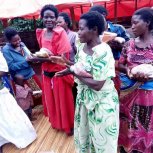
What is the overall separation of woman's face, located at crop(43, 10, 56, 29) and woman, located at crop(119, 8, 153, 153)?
991 millimetres

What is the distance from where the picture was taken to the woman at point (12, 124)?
10.2 feet

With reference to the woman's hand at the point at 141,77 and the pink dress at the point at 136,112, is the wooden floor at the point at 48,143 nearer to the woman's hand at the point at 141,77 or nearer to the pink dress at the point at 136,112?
the pink dress at the point at 136,112

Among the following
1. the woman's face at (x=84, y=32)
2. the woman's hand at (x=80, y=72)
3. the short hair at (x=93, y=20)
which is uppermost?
the short hair at (x=93, y=20)

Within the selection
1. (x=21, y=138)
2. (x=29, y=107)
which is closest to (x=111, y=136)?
(x=21, y=138)

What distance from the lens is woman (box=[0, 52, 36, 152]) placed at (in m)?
3.12

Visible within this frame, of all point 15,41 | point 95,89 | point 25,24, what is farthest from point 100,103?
point 25,24

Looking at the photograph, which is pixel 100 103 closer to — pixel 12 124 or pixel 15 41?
pixel 12 124

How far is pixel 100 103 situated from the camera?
2.08 meters

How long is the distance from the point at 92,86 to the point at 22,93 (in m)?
1.89

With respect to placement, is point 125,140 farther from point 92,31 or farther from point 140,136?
point 92,31

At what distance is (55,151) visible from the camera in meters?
3.12

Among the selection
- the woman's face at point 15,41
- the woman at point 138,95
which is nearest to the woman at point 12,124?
the woman's face at point 15,41

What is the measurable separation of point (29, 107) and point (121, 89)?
1.74 meters

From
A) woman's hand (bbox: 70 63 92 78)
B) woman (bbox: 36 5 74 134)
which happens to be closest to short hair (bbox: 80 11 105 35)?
woman's hand (bbox: 70 63 92 78)
